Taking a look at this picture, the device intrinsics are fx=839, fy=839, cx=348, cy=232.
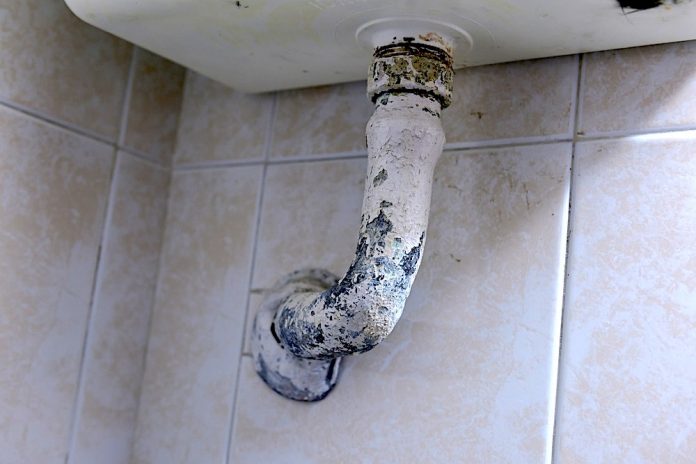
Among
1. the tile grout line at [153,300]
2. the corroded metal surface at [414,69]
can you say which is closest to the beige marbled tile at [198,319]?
the tile grout line at [153,300]

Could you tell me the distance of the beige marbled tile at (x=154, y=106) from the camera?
0.79 metres

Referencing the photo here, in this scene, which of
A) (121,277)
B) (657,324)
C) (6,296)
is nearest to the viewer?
(657,324)

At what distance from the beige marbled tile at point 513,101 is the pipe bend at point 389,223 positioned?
0.08m

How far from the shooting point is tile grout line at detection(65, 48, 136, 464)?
29.0 inches

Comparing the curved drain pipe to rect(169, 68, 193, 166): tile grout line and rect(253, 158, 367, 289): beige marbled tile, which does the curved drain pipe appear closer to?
rect(253, 158, 367, 289): beige marbled tile

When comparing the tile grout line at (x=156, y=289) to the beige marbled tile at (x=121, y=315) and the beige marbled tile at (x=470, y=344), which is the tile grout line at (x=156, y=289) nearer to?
the beige marbled tile at (x=121, y=315)

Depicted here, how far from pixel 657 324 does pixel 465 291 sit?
0.14 m

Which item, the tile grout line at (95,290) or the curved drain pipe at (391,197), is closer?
the curved drain pipe at (391,197)

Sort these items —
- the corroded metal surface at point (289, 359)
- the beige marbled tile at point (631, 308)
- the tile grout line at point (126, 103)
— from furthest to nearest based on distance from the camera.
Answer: the tile grout line at point (126, 103), the corroded metal surface at point (289, 359), the beige marbled tile at point (631, 308)

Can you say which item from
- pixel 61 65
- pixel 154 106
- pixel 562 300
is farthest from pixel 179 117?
pixel 562 300

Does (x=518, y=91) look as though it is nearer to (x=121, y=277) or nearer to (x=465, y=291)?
(x=465, y=291)

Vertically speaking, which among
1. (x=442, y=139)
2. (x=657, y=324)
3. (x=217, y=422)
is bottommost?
(x=217, y=422)

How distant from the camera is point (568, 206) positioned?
24.0 inches

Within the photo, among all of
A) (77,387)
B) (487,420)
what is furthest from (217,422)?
(487,420)
